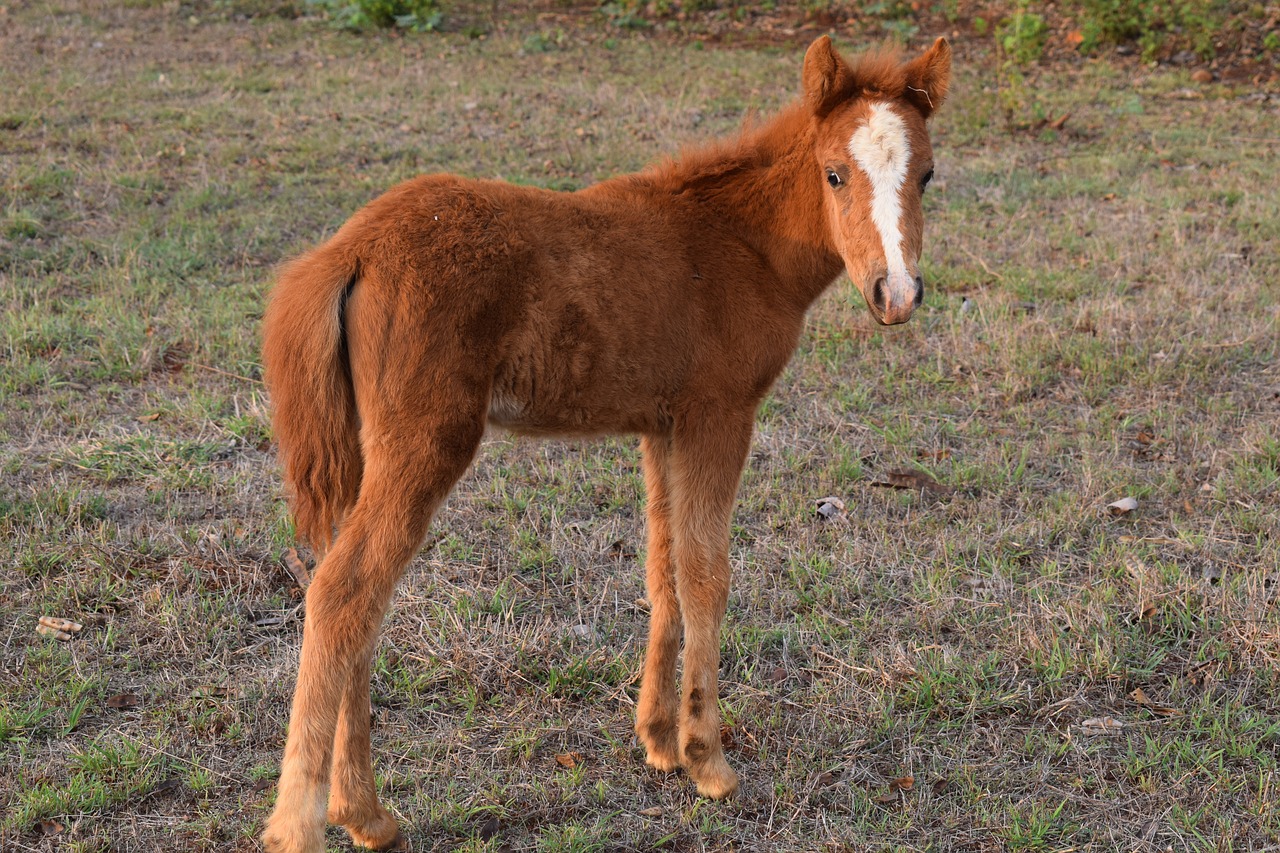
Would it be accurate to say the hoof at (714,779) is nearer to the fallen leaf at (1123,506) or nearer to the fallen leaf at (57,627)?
the fallen leaf at (57,627)

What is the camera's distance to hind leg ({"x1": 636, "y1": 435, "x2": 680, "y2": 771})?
342 cm

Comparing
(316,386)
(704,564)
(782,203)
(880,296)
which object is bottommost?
(704,564)

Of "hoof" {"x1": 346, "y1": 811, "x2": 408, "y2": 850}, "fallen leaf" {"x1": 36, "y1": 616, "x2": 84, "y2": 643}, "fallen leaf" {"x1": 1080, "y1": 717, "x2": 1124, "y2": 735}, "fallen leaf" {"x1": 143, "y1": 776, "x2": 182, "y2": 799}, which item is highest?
"fallen leaf" {"x1": 36, "y1": 616, "x2": 84, "y2": 643}

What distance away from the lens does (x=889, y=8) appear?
14.8 meters

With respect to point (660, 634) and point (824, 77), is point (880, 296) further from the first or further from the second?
point (660, 634)

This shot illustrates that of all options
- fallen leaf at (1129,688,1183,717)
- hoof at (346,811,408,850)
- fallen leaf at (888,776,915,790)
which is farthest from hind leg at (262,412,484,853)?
fallen leaf at (1129,688,1183,717)

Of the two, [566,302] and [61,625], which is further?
[61,625]

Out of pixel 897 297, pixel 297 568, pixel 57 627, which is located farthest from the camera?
pixel 297 568

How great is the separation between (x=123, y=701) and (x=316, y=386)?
4.58 ft

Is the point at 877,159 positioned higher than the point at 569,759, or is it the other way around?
the point at 877,159

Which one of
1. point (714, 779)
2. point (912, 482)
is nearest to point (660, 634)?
point (714, 779)

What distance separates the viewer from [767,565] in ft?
14.0

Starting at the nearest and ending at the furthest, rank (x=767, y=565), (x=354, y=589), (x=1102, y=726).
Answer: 1. (x=354, y=589)
2. (x=1102, y=726)
3. (x=767, y=565)

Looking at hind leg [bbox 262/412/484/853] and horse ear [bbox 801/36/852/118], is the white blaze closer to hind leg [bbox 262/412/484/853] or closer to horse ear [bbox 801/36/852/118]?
horse ear [bbox 801/36/852/118]
